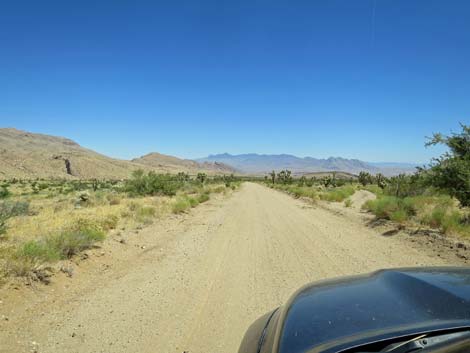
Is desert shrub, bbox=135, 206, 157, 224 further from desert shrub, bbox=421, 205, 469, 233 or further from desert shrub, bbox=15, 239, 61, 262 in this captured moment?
desert shrub, bbox=421, 205, 469, 233

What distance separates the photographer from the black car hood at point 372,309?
205 cm

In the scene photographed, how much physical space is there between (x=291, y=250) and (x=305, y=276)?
268 centimetres

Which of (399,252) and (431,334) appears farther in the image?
(399,252)

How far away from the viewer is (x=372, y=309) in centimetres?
241

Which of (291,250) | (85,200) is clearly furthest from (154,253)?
(85,200)

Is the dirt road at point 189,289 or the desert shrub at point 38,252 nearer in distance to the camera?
the dirt road at point 189,289

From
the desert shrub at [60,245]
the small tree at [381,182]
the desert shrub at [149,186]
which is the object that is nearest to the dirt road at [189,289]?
the desert shrub at [60,245]

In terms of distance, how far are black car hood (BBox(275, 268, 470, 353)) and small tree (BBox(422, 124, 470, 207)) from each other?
1056 centimetres

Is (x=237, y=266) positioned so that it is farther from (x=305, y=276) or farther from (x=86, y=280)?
(x=86, y=280)

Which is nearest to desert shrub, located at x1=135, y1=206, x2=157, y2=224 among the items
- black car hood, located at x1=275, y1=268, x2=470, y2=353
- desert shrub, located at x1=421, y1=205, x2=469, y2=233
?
desert shrub, located at x1=421, y1=205, x2=469, y2=233

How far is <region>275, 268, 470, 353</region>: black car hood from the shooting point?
80.9 inches

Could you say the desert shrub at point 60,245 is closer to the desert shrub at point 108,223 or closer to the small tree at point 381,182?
the desert shrub at point 108,223

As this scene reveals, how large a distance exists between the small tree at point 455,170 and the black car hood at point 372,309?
34.7ft

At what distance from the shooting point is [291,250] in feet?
33.2
